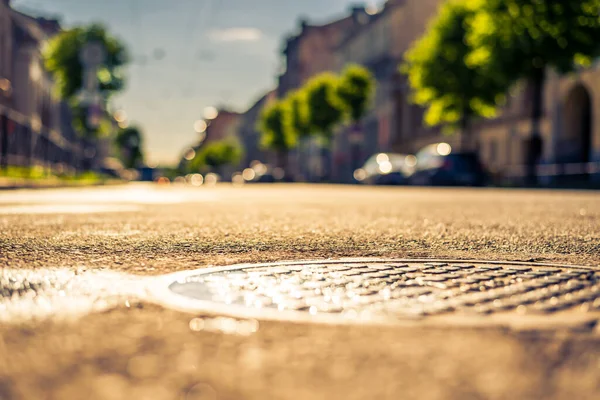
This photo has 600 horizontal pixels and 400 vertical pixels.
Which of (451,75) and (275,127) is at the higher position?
(275,127)

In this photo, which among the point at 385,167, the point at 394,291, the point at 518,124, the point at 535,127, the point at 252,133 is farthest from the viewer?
the point at 252,133

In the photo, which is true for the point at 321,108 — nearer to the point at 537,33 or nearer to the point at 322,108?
the point at 322,108

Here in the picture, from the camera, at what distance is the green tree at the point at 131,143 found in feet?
507

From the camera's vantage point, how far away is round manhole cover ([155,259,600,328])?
2.92m

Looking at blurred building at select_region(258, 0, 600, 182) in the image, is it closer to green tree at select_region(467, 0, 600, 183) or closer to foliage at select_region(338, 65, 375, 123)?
foliage at select_region(338, 65, 375, 123)

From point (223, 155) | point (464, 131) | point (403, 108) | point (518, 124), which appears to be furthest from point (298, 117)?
point (223, 155)

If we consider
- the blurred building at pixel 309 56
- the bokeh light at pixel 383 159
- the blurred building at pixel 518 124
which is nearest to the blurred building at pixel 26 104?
the bokeh light at pixel 383 159

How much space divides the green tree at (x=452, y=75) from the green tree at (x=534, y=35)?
5.71 m

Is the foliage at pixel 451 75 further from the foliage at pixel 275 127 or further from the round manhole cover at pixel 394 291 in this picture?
the foliage at pixel 275 127

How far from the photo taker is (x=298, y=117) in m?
70.4

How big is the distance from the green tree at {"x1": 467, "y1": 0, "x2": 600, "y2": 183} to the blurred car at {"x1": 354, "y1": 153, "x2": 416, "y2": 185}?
23.4 ft

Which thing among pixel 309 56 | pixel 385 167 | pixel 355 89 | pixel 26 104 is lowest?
pixel 385 167

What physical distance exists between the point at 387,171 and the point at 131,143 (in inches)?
4921

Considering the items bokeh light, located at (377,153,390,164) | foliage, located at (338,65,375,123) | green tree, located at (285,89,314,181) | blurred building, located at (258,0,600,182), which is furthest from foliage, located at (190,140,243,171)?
bokeh light, located at (377,153,390,164)
